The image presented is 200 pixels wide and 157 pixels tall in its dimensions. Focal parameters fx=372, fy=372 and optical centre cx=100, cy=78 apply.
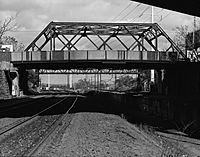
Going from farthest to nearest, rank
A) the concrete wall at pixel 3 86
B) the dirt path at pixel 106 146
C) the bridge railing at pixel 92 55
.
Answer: the concrete wall at pixel 3 86 → the bridge railing at pixel 92 55 → the dirt path at pixel 106 146

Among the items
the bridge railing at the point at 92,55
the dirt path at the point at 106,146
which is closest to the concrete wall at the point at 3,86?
the bridge railing at the point at 92,55

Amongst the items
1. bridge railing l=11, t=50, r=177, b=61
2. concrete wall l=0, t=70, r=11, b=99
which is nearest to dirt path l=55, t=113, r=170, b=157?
bridge railing l=11, t=50, r=177, b=61

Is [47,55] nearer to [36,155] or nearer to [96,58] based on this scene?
[96,58]

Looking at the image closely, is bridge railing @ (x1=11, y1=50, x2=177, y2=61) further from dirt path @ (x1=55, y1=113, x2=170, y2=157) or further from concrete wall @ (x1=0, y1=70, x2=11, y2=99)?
dirt path @ (x1=55, y1=113, x2=170, y2=157)

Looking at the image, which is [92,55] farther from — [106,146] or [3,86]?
[106,146]

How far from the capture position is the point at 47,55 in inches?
2203

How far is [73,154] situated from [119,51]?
43691mm

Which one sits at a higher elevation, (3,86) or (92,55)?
(92,55)

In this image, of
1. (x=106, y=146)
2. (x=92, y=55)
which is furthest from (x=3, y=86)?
(x=106, y=146)

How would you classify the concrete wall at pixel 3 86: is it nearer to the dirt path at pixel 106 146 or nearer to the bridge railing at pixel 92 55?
the bridge railing at pixel 92 55

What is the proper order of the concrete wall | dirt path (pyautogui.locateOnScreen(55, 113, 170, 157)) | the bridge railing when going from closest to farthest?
dirt path (pyautogui.locateOnScreen(55, 113, 170, 157))
the bridge railing
the concrete wall

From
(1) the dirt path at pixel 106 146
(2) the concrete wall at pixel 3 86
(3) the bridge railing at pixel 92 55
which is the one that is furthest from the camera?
(2) the concrete wall at pixel 3 86

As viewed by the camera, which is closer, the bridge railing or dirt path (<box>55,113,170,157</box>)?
dirt path (<box>55,113,170,157</box>)

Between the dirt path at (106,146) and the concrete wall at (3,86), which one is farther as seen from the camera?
the concrete wall at (3,86)
